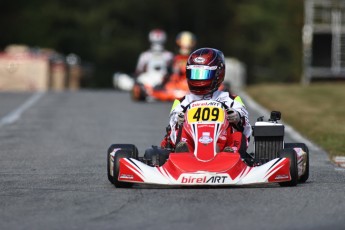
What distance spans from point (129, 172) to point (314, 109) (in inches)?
577

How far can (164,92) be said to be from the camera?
98.7ft

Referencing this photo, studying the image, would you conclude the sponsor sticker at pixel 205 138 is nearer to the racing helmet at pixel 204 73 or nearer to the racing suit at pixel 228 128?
the racing suit at pixel 228 128

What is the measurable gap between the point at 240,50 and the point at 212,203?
75.9m

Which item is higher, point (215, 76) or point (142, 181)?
point (215, 76)

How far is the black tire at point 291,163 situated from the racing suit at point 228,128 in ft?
1.62

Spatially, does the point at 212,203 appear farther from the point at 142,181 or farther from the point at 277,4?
the point at 277,4

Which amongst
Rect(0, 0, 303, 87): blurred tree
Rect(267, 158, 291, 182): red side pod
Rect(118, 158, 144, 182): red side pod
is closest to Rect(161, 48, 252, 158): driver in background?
Rect(267, 158, 291, 182): red side pod

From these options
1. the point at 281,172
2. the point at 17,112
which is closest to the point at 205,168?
the point at 281,172

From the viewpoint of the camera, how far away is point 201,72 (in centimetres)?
1234

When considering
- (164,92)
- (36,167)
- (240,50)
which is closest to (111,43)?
(240,50)

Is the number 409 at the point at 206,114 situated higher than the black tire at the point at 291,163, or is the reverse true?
the number 409 at the point at 206,114

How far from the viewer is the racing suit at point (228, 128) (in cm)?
1181

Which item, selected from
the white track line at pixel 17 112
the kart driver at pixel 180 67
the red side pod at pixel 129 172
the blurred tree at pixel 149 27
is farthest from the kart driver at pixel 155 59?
the blurred tree at pixel 149 27

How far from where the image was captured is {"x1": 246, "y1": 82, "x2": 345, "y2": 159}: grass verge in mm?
17987
